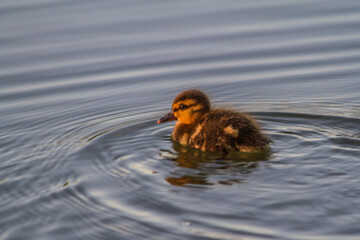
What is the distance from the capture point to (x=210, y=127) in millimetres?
5848

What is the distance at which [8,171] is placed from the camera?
5465mm

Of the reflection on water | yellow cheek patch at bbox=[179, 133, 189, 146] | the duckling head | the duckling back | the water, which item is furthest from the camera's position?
the duckling head

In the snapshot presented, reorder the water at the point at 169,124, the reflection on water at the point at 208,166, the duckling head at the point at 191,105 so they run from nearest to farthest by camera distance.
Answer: the water at the point at 169,124 → the reflection on water at the point at 208,166 → the duckling head at the point at 191,105

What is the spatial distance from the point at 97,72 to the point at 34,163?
10.0 feet

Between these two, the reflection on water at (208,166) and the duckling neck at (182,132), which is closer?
the reflection on water at (208,166)

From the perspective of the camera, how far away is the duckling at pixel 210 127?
5668mm

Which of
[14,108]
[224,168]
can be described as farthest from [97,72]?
[224,168]

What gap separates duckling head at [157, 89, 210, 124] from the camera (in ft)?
20.8

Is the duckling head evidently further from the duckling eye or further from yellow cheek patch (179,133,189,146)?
yellow cheek patch (179,133,189,146)

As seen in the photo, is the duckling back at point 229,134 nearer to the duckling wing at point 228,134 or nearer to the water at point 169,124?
the duckling wing at point 228,134

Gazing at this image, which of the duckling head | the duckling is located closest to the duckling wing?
the duckling

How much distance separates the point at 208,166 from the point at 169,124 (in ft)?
5.53

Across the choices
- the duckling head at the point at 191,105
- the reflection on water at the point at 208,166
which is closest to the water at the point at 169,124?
the reflection on water at the point at 208,166

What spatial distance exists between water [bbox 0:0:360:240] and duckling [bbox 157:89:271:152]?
0.14 metres
